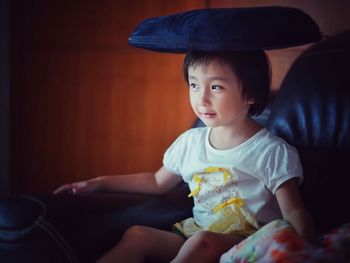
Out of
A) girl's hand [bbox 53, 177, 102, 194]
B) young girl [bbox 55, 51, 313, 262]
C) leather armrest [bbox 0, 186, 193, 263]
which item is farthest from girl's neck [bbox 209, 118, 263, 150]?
girl's hand [bbox 53, 177, 102, 194]

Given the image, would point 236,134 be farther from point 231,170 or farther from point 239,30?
point 239,30

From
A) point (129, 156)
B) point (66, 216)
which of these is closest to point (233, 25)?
point (66, 216)

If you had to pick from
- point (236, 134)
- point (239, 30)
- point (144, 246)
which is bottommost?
point (144, 246)

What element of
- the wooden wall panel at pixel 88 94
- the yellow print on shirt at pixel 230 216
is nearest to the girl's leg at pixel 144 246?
the yellow print on shirt at pixel 230 216

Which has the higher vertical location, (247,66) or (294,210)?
(247,66)

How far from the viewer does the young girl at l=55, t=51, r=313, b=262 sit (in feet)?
3.95

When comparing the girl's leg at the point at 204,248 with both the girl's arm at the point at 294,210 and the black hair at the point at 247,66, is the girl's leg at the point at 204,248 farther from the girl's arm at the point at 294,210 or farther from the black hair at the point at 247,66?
the black hair at the point at 247,66

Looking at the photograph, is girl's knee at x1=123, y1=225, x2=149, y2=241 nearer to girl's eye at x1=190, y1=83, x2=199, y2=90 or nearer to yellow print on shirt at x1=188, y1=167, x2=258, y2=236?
yellow print on shirt at x1=188, y1=167, x2=258, y2=236

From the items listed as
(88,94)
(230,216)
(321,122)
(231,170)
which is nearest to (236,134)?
(231,170)

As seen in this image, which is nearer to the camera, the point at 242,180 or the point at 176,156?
the point at 242,180

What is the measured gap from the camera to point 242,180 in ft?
4.19

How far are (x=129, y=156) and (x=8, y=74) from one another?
65 centimetres

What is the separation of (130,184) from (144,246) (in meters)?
0.24

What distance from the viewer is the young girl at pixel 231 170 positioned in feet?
3.95
